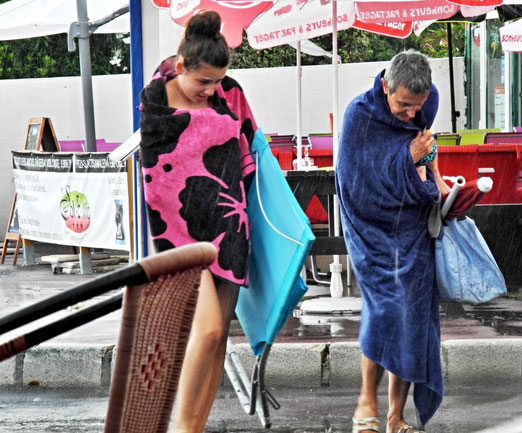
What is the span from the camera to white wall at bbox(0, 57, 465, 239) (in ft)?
57.0

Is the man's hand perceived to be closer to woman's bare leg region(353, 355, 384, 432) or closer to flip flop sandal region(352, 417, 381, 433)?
woman's bare leg region(353, 355, 384, 432)

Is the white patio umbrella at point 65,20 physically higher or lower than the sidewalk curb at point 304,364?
higher

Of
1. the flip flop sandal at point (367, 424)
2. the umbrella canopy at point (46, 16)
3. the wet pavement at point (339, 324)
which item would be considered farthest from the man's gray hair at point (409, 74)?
the umbrella canopy at point (46, 16)

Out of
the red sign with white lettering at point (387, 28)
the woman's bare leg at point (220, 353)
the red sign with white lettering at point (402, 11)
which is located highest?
the red sign with white lettering at point (387, 28)

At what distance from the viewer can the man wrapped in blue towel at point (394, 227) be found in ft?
16.3

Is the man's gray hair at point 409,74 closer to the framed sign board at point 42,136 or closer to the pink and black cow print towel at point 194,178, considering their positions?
the pink and black cow print towel at point 194,178

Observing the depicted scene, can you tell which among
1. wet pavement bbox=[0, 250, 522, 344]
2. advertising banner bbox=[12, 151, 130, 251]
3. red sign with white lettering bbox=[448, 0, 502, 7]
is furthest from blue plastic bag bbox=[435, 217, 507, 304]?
advertising banner bbox=[12, 151, 130, 251]

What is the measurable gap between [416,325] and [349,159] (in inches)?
30.8

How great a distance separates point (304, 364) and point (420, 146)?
2282mm

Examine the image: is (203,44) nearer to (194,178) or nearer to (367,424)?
(194,178)

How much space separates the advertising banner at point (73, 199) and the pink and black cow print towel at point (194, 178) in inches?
268

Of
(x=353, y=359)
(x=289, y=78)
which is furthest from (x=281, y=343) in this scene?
(x=289, y=78)

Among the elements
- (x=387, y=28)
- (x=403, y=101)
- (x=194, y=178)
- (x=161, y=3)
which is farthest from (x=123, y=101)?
(x=194, y=178)

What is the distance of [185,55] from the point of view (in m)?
4.46
